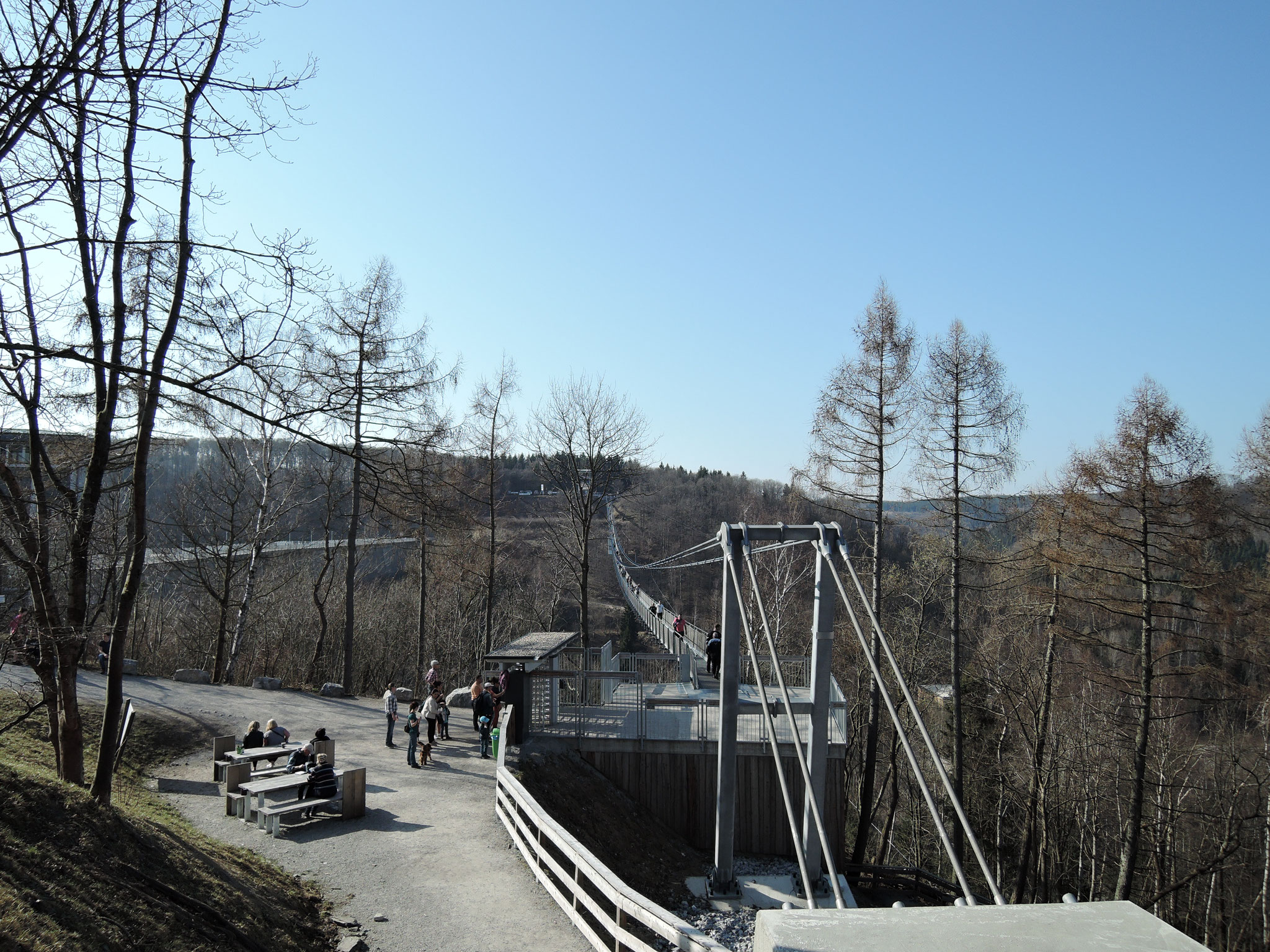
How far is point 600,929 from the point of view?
7.00m

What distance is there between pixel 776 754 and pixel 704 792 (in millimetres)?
8153

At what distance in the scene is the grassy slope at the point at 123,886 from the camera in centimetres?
441

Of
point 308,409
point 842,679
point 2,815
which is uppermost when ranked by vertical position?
point 308,409

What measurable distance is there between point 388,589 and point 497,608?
242 inches

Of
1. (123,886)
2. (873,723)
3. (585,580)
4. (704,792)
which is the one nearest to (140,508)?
(123,886)

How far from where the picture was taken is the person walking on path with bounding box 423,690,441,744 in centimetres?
1349

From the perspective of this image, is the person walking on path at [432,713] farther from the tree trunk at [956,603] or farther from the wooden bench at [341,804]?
the tree trunk at [956,603]

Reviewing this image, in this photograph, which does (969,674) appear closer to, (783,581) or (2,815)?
(783,581)

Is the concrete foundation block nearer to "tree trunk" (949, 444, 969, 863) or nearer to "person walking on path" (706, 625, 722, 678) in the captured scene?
"tree trunk" (949, 444, 969, 863)

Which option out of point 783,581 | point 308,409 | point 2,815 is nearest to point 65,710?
point 2,815

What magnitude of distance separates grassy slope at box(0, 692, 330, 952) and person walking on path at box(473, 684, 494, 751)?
6558 mm

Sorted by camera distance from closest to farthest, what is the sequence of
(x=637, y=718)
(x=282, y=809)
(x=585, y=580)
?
(x=282, y=809), (x=637, y=718), (x=585, y=580)

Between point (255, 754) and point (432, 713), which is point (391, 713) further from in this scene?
point (255, 754)

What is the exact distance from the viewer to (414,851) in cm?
902
